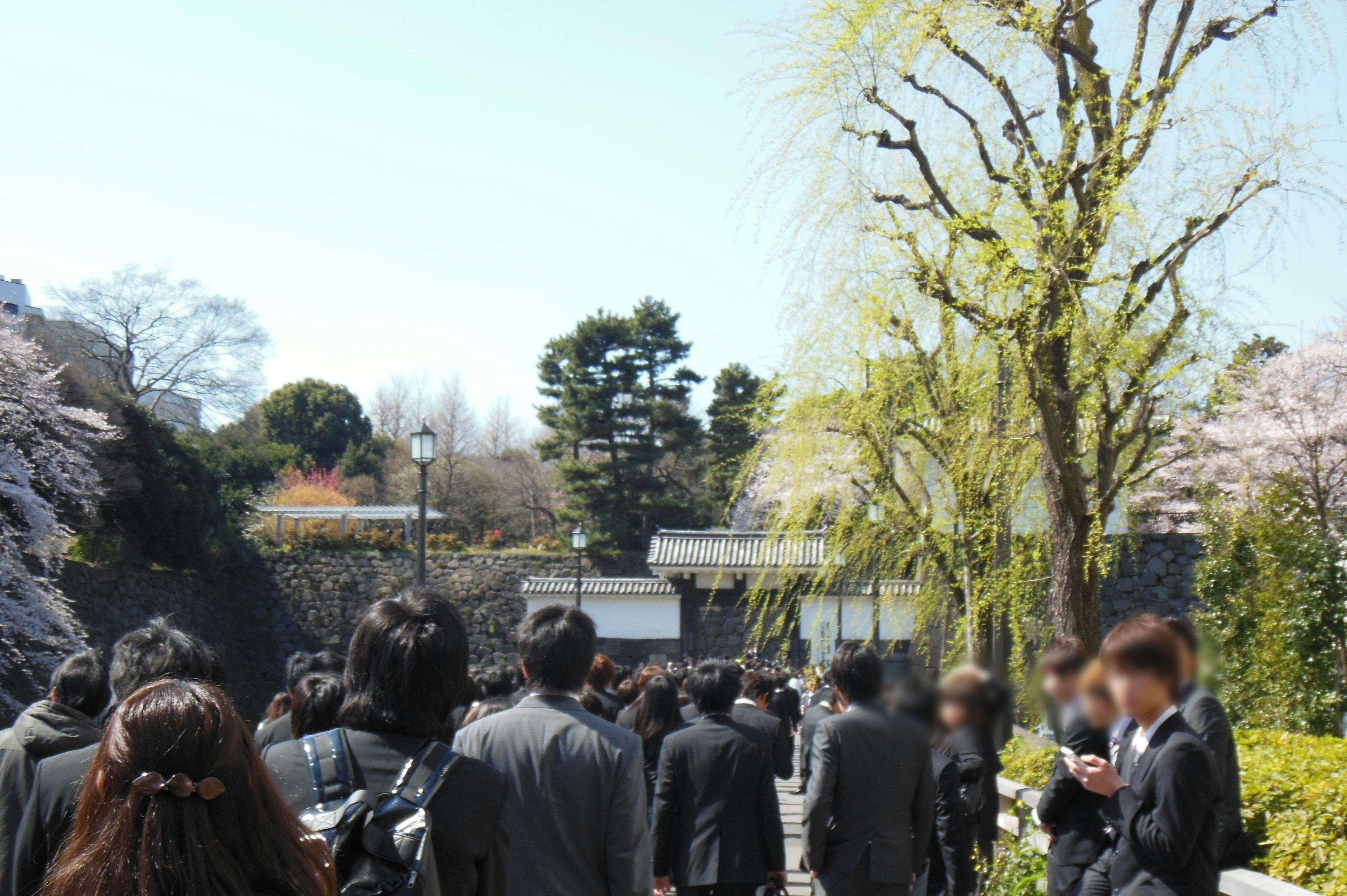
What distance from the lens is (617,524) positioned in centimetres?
3481

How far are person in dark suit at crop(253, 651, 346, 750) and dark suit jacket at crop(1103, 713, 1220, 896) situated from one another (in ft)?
9.29

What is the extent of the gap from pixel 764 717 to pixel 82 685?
3415 mm

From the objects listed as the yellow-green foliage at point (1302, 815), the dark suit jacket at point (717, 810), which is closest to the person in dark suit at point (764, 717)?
the dark suit jacket at point (717, 810)

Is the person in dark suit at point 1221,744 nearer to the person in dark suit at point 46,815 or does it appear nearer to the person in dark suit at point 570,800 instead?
the person in dark suit at point 570,800

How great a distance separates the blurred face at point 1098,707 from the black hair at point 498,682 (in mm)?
5543

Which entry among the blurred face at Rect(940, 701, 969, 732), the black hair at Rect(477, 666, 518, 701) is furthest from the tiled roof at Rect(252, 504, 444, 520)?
the blurred face at Rect(940, 701, 969, 732)

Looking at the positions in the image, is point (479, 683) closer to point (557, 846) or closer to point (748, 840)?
point (748, 840)

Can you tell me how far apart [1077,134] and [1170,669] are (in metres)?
4.87

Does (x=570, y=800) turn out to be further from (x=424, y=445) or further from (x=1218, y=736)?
(x=424, y=445)

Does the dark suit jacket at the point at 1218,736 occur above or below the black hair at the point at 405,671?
below

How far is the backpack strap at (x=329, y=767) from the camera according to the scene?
2102 mm

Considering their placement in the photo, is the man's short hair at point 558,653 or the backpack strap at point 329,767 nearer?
the backpack strap at point 329,767

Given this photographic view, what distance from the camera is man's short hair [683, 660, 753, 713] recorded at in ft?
15.5

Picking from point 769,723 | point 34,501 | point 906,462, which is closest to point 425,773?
point 769,723
